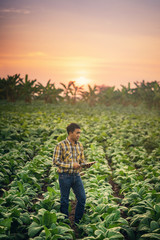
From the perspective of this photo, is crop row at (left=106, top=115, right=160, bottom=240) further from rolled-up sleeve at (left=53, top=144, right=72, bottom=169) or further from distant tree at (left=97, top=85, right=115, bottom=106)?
distant tree at (left=97, top=85, right=115, bottom=106)

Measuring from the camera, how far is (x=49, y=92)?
28906 mm

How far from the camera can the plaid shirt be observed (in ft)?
11.8

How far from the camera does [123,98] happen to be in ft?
111

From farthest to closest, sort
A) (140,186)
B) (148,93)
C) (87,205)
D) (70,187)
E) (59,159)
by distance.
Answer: (148,93) → (140,186) → (87,205) → (70,187) → (59,159)

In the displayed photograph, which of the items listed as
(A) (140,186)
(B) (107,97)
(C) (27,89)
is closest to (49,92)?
(C) (27,89)

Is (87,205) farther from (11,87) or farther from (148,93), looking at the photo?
(148,93)

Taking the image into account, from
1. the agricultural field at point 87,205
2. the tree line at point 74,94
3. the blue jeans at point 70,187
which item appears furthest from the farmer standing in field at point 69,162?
the tree line at point 74,94

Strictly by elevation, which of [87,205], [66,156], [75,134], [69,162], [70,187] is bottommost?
[87,205]

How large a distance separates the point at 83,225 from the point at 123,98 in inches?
1230

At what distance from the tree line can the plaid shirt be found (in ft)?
78.7

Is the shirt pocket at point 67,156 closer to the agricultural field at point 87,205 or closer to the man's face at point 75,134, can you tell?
the man's face at point 75,134

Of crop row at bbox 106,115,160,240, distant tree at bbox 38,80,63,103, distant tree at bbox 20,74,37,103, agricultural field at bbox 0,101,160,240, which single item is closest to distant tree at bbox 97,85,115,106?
distant tree at bbox 38,80,63,103

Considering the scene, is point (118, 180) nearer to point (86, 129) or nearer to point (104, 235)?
point (104, 235)

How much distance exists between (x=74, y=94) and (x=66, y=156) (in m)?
27.2
